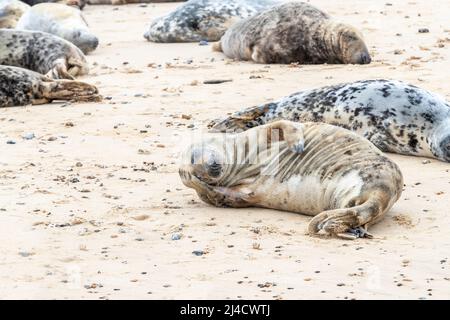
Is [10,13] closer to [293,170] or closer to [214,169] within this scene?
[214,169]

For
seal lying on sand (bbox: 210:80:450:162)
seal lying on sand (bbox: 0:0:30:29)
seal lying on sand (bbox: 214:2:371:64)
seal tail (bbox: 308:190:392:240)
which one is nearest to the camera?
seal tail (bbox: 308:190:392:240)

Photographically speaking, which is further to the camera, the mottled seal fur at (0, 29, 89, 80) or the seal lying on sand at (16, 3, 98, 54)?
the seal lying on sand at (16, 3, 98, 54)

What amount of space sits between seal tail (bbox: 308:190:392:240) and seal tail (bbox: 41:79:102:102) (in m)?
4.31

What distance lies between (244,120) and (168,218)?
1.79 m

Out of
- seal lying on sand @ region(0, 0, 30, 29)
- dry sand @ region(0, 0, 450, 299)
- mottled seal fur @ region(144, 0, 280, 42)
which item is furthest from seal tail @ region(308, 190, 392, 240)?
seal lying on sand @ region(0, 0, 30, 29)

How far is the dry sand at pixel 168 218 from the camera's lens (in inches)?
198

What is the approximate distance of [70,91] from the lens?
32.1 ft

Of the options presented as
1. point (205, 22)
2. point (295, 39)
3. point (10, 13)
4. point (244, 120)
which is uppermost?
point (244, 120)

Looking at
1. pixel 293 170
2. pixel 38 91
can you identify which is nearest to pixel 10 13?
pixel 38 91

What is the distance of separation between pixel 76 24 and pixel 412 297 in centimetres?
875

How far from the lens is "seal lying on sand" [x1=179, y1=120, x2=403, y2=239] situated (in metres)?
6.01

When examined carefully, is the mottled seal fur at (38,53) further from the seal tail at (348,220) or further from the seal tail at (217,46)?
the seal tail at (348,220)

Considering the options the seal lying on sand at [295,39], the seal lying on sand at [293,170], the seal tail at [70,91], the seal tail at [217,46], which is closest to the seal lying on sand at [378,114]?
the seal lying on sand at [293,170]

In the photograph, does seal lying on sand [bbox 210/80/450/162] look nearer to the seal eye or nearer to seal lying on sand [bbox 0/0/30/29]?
the seal eye
